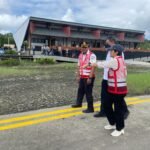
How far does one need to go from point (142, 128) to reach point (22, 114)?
2.73 metres

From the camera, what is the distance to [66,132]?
5301 mm

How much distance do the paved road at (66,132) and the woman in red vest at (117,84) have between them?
29 cm

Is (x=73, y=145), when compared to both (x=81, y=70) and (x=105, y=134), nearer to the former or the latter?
(x=105, y=134)

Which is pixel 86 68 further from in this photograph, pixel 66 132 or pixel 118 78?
pixel 66 132

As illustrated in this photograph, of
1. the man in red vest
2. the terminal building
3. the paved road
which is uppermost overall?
the terminal building

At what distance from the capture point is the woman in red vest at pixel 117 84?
5.05 m

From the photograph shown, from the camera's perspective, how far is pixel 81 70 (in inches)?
273

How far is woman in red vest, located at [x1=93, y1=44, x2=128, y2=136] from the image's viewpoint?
16.6 feet

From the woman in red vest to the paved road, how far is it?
29 centimetres

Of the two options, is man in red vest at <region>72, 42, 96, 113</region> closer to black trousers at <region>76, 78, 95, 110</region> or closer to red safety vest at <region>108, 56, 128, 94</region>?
black trousers at <region>76, 78, 95, 110</region>

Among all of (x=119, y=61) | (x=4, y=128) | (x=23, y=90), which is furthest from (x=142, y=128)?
(x=23, y=90)

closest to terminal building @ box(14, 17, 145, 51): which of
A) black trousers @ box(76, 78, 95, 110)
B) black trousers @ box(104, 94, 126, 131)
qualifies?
black trousers @ box(76, 78, 95, 110)

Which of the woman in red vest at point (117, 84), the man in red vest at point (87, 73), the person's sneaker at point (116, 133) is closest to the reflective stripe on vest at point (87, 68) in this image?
the man in red vest at point (87, 73)

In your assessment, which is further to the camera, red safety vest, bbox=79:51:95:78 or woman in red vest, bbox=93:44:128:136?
red safety vest, bbox=79:51:95:78
